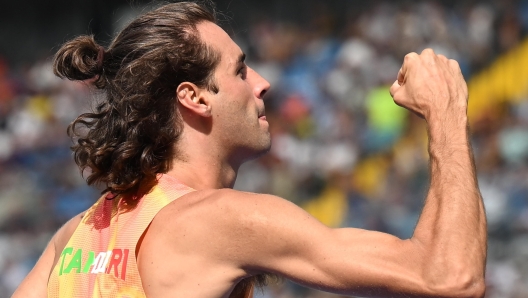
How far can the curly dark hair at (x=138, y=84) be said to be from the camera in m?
2.30

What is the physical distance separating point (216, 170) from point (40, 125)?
16.5 ft

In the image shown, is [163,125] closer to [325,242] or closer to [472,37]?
[325,242]

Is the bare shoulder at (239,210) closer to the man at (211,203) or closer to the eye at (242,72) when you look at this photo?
the man at (211,203)

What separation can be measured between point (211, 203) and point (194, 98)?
1.66 ft

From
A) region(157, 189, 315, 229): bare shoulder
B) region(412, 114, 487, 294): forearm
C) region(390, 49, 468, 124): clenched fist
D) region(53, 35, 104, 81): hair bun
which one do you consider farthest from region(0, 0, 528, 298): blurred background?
region(157, 189, 315, 229): bare shoulder

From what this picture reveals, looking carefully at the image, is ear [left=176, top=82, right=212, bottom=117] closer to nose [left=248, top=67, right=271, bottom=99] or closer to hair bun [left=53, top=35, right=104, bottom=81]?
nose [left=248, top=67, right=271, bottom=99]

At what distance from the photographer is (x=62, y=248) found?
7.87ft

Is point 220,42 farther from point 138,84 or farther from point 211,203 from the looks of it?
point 211,203

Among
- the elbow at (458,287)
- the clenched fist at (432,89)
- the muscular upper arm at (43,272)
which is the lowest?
the muscular upper arm at (43,272)

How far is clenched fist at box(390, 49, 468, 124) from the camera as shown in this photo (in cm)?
210

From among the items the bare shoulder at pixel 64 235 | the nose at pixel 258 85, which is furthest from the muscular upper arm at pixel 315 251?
the bare shoulder at pixel 64 235

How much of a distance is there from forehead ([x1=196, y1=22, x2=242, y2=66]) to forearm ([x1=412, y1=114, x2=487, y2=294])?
72 centimetres

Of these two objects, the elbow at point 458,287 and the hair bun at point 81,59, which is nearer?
the elbow at point 458,287

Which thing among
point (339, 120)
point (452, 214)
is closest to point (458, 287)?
point (452, 214)
